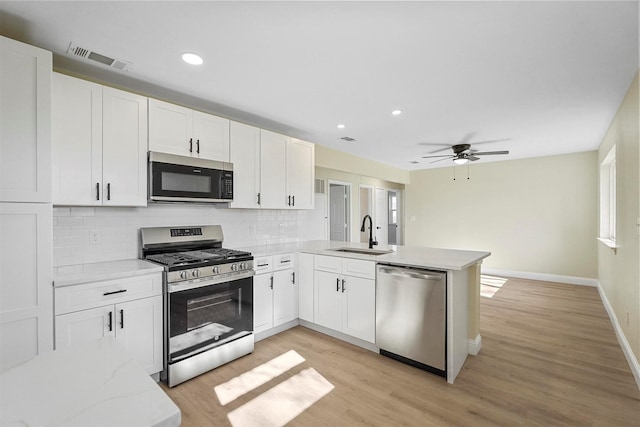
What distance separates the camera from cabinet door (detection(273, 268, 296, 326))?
132 inches

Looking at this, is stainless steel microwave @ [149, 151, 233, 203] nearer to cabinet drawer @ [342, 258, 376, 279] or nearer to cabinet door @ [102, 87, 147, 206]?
cabinet door @ [102, 87, 147, 206]

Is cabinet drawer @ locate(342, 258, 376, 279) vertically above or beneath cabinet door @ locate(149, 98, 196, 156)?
beneath

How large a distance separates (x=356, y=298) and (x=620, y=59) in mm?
2867

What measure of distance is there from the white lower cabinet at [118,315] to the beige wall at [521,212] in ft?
21.7

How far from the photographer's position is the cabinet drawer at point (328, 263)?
10.5 ft

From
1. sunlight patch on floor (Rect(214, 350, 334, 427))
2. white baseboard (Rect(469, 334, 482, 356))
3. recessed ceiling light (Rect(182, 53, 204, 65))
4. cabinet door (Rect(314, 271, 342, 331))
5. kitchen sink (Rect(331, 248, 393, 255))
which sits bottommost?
sunlight patch on floor (Rect(214, 350, 334, 427))

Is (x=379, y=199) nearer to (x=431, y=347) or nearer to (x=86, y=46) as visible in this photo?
(x=431, y=347)

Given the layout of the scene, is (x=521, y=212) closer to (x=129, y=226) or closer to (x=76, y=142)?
(x=129, y=226)

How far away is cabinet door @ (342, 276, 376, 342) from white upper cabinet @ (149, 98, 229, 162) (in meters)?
1.88

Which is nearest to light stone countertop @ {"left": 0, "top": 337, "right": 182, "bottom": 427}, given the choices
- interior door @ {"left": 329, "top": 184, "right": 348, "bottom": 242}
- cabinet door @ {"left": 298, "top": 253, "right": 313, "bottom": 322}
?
cabinet door @ {"left": 298, "top": 253, "right": 313, "bottom": 322}

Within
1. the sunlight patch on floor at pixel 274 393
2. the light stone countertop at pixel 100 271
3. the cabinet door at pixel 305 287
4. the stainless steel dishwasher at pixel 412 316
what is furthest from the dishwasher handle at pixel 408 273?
the light stone countertop at pixel 100 271

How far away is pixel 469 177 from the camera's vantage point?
7000 mm

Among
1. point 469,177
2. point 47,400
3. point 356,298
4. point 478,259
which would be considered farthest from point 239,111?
point 469,177

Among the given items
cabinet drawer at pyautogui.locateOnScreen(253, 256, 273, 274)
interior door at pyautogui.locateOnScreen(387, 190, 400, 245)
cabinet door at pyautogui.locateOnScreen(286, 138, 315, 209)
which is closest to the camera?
cabinet drawer at pyautogui.locateOnScreen(253, 256, 273, 274)
